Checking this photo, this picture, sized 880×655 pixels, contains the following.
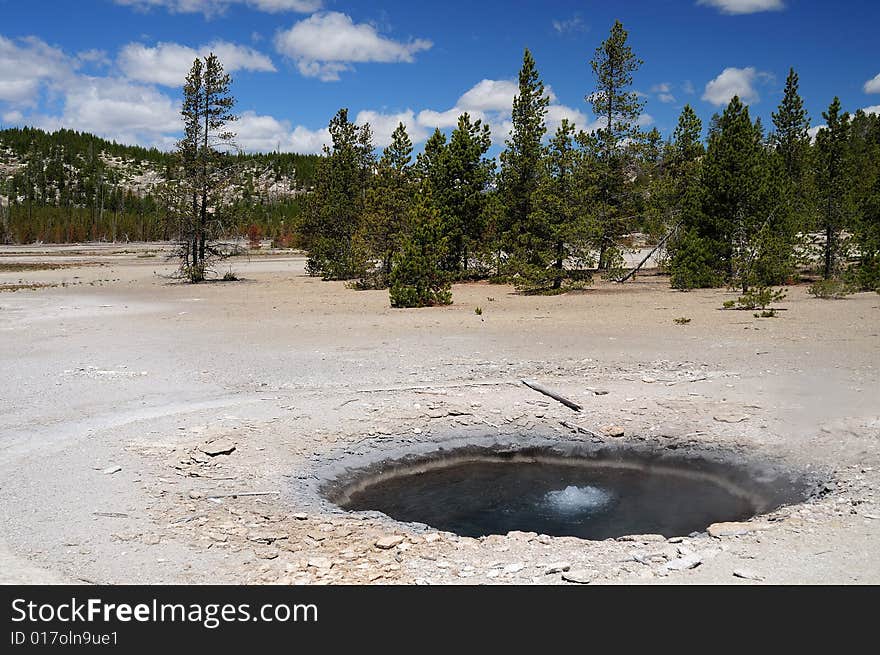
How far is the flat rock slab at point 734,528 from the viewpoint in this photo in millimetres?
6590

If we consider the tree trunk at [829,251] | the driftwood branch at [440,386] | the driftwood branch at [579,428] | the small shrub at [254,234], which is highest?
the small shrub at [254,234]

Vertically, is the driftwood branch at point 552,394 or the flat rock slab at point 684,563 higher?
the driftwood branch at point 552,394

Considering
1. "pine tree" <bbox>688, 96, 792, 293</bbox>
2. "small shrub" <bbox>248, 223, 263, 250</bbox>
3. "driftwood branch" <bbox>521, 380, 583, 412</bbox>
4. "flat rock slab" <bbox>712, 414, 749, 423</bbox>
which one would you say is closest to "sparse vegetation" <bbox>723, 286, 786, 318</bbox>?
→ "pine tree" <bbox>688, 96, 792, 293</bbox>

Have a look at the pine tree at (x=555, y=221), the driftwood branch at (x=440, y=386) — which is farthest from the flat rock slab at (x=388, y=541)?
the pine tree at (x=555, y=221)

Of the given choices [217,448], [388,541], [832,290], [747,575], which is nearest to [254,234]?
[832,290]

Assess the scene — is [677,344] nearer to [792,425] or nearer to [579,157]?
[792,425]

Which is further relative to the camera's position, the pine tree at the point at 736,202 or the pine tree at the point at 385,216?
the pine tree at the point at 385,216

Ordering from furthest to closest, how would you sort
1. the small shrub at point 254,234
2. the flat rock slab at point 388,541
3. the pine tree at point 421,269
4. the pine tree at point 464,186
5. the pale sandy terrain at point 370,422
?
1. the small shrub at point 254,234
2. the pine tree at point 464,186
3. the pine tree at point 421,269
4. the flat rock slab at point 388,541
5. the pale sandy terrain at point 370,422

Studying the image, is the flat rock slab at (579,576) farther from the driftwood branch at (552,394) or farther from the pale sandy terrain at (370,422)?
the driftwood branch at (552,394)

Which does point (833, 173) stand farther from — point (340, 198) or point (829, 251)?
point (340, 198)

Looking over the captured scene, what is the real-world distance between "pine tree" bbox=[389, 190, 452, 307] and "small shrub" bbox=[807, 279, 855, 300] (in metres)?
12.9

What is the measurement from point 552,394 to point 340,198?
29.8 meters

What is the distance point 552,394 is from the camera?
11.6 m

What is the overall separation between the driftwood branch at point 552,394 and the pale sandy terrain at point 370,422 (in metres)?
0.25
